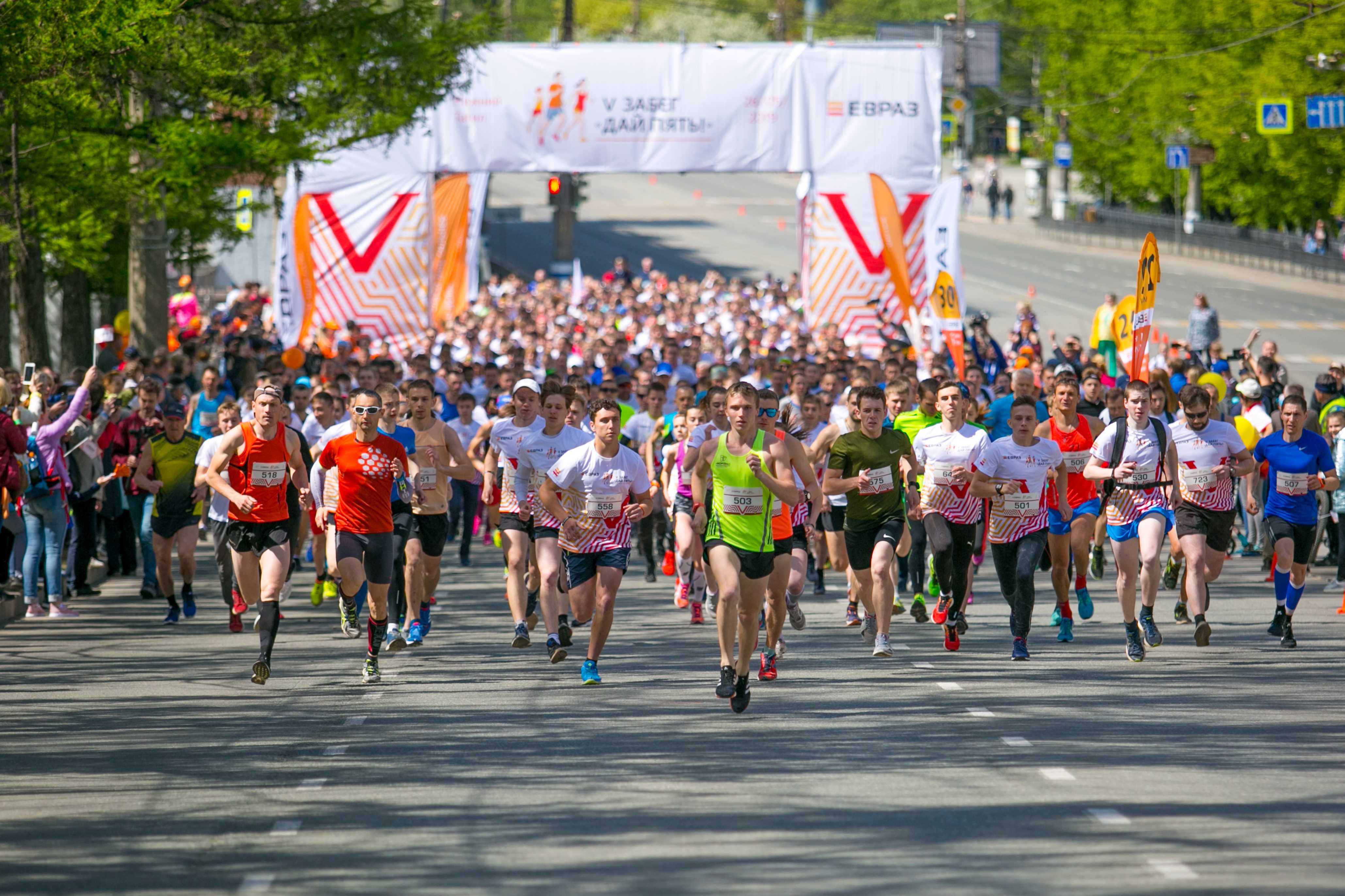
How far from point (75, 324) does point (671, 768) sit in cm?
1996

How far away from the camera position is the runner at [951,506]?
13.0 m

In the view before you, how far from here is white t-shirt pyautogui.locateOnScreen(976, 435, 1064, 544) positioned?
12750mm

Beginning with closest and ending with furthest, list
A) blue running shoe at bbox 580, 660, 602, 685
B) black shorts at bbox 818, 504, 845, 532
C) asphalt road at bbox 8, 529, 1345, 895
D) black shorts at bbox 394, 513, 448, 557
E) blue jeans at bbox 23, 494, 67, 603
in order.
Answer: asphalt road at bbox 8, 529, 1345, 895
blue running shoe at bbox 580, 660, 602, 685
black shorts at bbox 394, 513, 448, 557
blue jeans at bbox 23, 494, 67, 603
black shorts at bbox 818, 504, 845, 532

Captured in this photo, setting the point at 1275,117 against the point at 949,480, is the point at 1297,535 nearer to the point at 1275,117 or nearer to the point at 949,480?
the point at 949,480

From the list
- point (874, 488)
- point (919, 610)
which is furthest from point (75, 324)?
point (874, 488)

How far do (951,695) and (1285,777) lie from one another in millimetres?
2663

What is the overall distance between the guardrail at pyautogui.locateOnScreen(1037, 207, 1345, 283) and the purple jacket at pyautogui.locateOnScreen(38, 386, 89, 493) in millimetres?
37242

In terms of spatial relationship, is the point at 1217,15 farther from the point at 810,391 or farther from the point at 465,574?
the point at 465,574

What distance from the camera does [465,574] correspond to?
1823cm

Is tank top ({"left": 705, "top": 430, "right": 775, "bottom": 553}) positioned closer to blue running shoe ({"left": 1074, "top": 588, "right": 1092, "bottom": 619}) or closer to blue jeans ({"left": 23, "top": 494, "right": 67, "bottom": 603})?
blue running shoe ({"left": 1074, "top": 588, "right": 1092, "bottom": 619})

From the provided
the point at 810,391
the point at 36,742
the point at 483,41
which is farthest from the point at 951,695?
the point at 483,41

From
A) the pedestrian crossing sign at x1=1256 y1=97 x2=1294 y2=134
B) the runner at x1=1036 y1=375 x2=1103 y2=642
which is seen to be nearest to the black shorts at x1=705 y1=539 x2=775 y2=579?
the runner at x1=1036 y1=375 x2=1103 y2=642

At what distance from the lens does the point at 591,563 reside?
11.8 meters

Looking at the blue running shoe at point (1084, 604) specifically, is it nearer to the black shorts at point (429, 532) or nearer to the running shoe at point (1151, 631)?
the running shoe at point (1151, 631)
